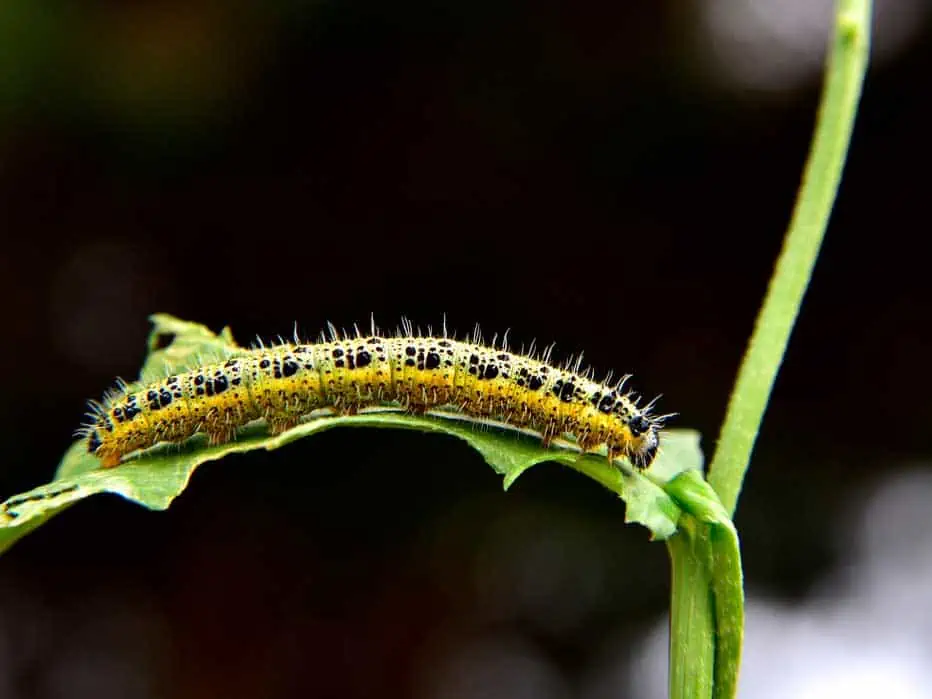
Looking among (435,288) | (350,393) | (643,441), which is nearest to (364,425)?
(350,393)

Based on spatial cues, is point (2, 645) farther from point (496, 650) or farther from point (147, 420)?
point (147, 420)

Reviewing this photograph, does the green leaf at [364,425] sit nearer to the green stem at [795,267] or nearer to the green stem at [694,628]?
the green stem at [694,628]

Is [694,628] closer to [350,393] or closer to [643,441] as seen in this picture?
[643,441]

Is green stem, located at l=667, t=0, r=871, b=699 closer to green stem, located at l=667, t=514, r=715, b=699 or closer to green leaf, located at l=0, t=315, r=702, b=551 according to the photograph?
green stem, located at l=667, t=514, r=715, b=699

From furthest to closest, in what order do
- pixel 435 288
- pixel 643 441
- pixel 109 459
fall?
pixel 435 288
pixel 109 459
pixel 643 441

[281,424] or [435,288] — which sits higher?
[435,288]

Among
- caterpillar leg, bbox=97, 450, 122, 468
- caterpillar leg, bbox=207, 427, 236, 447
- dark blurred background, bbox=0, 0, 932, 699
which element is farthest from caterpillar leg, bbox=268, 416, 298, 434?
dark blurred background, bbox=0, 0, 932, 699

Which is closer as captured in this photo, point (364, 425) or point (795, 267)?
point (795, 267)
